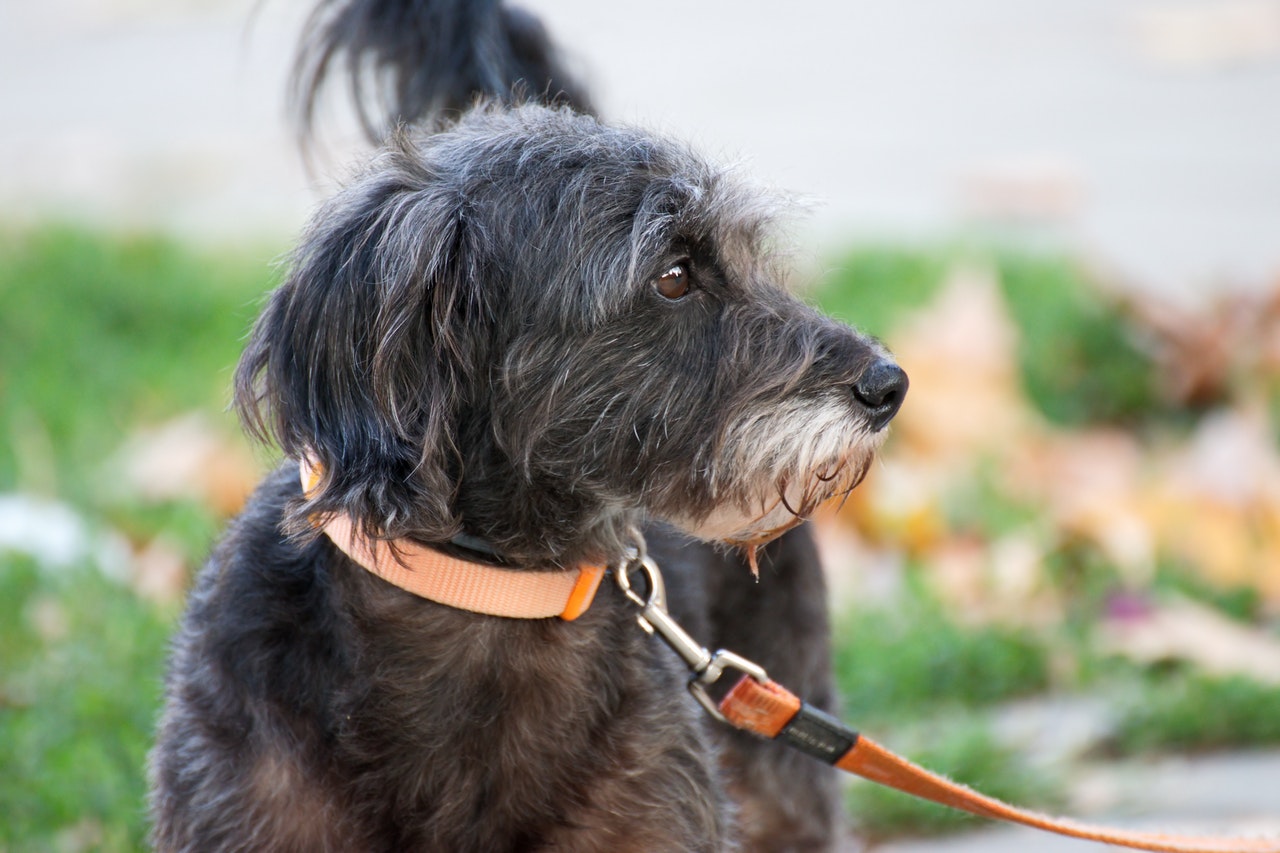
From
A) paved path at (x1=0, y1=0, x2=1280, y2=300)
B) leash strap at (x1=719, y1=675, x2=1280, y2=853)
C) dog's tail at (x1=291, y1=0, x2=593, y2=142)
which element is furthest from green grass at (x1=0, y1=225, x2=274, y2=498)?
leash strap at (x1=719, y1=675, x2=1280, y2=853)

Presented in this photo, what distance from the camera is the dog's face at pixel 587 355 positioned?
2.51 metres

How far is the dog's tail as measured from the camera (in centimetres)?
357

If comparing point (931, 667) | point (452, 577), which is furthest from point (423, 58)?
point (931, 667)

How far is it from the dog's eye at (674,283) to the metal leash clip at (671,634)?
496 millimetres

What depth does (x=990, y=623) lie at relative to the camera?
4453mm

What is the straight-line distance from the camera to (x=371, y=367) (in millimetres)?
2402

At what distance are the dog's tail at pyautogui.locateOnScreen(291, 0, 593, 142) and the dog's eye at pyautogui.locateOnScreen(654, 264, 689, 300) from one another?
1029 millimetres

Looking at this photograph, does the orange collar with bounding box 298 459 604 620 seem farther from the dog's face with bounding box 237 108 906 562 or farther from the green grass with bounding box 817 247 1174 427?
the green grass with bounding box 817 247 1174 427

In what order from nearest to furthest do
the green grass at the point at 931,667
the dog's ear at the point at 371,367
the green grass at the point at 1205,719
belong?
the dog's ear at the point at 371,367 → the green grass at the point at 1205,719 → the green grass at the point at 931,667

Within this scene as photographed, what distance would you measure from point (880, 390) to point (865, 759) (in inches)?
29.7

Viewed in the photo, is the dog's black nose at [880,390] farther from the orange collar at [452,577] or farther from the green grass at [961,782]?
the green grass at [961,782]

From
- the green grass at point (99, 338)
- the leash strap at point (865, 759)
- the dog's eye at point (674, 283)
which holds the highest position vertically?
the dog's eye at point (674, 283)

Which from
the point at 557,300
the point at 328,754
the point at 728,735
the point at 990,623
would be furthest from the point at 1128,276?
the point at 328,754

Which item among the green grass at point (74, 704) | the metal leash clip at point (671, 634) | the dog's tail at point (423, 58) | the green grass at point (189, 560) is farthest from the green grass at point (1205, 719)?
the green grass at point (74, 704)
